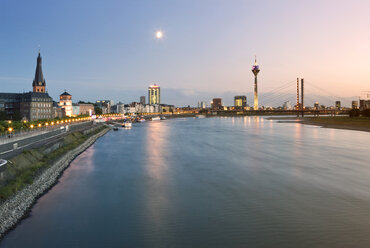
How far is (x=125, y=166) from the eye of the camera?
106 feet

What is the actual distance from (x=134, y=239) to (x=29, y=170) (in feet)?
44.3

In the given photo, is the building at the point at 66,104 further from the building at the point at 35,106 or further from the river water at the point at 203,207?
the river water at the point at 203,207

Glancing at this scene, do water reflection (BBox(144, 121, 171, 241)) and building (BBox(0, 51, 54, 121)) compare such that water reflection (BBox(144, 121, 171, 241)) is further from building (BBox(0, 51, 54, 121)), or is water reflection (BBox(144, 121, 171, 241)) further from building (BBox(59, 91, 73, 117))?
building (BBox(59, 91, 73, 117))

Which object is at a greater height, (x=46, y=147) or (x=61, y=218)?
(x=46, y=147)

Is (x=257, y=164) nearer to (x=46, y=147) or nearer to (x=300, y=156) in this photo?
(x=300, y=156)

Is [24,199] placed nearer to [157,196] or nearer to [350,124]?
[157,196]

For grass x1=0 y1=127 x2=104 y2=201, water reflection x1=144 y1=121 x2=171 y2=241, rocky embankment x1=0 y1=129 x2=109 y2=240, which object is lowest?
water reflection x1=144 y1=121 x2=171 y2=241

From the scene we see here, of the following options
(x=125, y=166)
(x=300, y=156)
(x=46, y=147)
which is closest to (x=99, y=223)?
(x=125, y=166)

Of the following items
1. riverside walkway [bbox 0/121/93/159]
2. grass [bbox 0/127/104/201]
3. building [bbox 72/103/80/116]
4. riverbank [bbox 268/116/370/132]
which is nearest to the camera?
grass [bbox 0/127/104/201]

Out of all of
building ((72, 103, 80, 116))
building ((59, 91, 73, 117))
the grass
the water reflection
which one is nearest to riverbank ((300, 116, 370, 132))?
the water reflection

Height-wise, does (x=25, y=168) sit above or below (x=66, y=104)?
below

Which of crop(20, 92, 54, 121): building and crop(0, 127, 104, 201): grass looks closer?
crop(0, 127, 104, 201): grass

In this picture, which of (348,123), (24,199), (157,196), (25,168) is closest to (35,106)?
(25,168)

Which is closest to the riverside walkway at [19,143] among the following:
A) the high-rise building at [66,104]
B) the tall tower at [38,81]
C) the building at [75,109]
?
the high-rise building at [66,104]
